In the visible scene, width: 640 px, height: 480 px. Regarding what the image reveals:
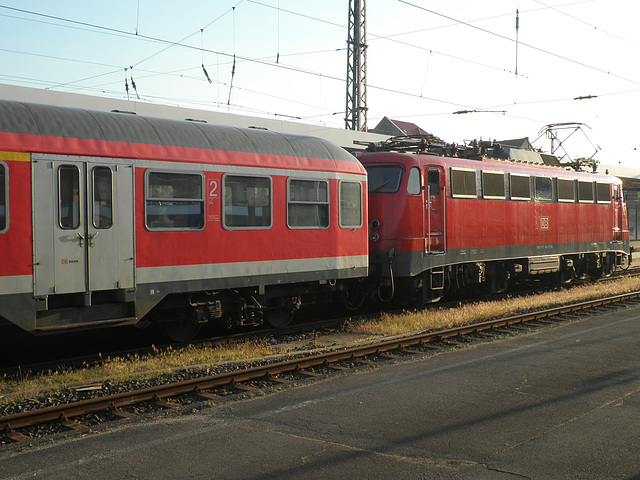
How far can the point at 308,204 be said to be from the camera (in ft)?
39.2

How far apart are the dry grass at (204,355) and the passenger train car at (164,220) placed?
635mm

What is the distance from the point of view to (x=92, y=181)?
361 inches

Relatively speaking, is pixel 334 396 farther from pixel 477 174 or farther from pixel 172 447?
pixel 477 174

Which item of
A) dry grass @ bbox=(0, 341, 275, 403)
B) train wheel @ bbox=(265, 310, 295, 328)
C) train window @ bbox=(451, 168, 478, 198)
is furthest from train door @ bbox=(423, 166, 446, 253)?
dry grass @ bbox=(0, 341, 275, 403)

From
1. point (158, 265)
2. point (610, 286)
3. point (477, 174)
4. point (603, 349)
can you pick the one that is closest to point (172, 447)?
point (158, 265)

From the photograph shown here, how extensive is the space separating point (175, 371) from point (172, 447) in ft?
10.9

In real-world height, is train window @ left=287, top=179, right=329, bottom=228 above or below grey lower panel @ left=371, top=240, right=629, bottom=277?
above

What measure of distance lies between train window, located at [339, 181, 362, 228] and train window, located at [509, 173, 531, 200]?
20.0 feet

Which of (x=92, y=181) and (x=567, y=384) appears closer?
(x=567, y=384)

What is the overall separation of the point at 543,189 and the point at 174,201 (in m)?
12.0

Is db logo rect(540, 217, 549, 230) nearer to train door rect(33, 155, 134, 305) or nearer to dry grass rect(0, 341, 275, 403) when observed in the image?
dry grass rect(0, 341, 275, 403)

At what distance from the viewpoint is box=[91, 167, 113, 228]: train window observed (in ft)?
30.2

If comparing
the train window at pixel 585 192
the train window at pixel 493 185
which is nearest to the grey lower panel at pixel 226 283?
the train window at pixel 493 185

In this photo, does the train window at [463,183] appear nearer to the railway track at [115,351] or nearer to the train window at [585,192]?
the railway track at [115,351]
